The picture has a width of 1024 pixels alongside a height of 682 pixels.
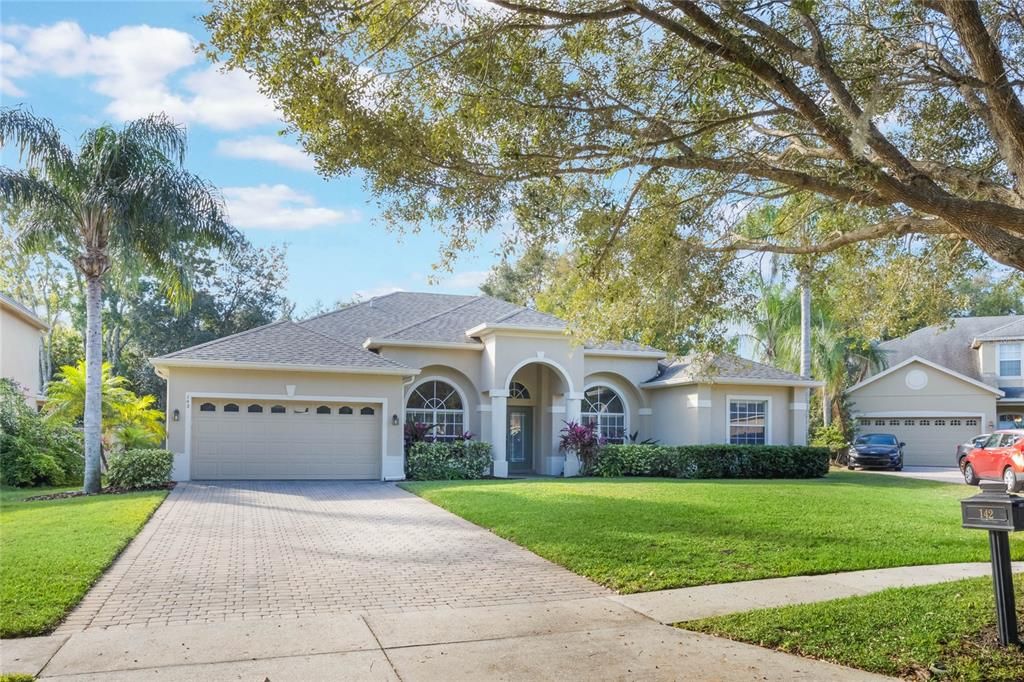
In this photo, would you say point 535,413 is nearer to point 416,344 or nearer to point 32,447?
point 416,344

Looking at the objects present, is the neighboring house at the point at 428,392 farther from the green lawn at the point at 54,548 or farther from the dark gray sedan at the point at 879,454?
the dark gray sedan at the point at 879,454

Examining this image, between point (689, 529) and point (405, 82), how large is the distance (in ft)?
24.6

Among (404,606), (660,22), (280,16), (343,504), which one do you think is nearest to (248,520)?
(343,504)

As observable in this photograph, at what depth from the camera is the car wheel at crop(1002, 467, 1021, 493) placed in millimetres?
20047

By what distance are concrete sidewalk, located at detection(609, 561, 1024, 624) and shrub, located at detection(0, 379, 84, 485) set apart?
17.1 m

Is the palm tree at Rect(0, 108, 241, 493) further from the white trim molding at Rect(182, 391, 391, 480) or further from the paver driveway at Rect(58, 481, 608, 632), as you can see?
the paver driveway at Rect(58, 481, 608, 632)

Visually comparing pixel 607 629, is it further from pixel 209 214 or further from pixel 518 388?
pixel 518 388

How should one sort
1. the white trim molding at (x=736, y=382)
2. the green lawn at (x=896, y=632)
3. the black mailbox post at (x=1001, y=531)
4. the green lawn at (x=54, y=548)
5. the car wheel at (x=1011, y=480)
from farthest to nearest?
the white trim molding at (x=736, y=382) → the car wheel at (x=1011, y=480) → the green lawn at (x=54, y=548) → the black mailbox post at (x=1001, y=531) → the green lawn at (x=896, y=632)

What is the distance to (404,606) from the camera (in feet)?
25.7

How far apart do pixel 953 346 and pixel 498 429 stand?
82.2 feet

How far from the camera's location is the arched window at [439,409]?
78.0 feet

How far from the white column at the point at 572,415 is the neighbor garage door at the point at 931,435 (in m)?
17.8

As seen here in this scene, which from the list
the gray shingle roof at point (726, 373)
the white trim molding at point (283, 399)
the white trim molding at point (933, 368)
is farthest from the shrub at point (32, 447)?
the white trim molding at point (933, 368)

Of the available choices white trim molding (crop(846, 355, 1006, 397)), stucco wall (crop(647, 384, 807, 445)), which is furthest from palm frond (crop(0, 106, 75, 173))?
white trim molding (crop(846, 355, 1006, 397))
